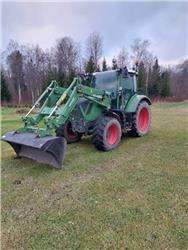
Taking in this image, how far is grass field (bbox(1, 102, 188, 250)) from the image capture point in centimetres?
208

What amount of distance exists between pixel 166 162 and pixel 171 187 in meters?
1.06

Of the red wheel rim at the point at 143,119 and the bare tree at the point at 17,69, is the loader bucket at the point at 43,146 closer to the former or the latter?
the red wheel rim at the point at 143,119

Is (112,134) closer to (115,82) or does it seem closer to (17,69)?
(115,82)

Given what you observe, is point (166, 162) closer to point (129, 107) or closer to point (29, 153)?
point (129, 107)

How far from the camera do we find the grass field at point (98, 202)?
2078 millimetres

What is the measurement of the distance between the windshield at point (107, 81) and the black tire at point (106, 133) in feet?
3.57

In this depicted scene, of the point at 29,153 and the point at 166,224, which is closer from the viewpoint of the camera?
the point at 166,224

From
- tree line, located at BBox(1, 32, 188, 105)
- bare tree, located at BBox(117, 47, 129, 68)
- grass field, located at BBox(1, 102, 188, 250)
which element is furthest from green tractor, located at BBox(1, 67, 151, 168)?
bare tree, located at BBox(117, 47, 129, 68)

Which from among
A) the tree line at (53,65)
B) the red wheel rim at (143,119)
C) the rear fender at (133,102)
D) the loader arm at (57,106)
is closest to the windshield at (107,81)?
the loader arm at (57,106)

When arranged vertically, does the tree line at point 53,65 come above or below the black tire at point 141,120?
above

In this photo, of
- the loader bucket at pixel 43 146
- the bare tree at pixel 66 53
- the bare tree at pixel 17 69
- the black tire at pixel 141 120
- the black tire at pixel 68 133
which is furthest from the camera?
the bare tree at pixel 17 69

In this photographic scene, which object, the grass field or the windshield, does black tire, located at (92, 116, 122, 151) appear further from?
the windshield

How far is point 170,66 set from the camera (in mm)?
46281

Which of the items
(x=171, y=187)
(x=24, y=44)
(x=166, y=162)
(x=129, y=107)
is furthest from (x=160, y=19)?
(x=24, y=44)
